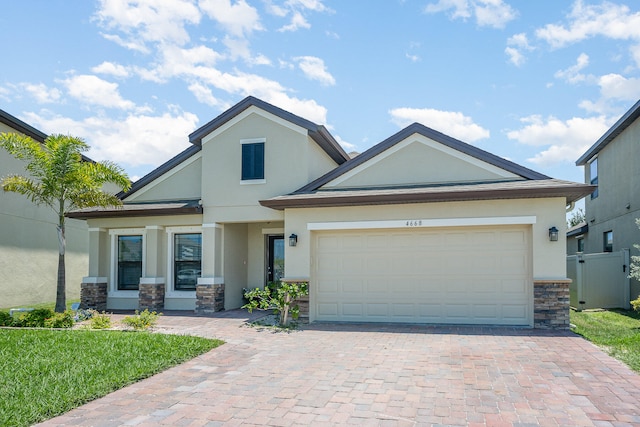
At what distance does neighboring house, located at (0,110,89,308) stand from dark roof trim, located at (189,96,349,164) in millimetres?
6940

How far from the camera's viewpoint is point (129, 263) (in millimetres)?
15492

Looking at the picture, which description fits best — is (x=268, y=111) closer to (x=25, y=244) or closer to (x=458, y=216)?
(x=458, y=216)

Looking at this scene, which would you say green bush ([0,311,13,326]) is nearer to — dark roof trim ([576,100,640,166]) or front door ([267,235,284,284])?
front door ([267,235,284,284])

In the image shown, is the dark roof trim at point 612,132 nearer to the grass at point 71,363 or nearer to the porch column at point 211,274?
the porch column at point 211,274

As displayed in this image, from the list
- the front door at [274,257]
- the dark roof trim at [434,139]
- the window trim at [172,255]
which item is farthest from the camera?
the front door at [274,257]

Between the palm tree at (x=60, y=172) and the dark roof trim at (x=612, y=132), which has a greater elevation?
the dark roof trim at (x=612, y=132)

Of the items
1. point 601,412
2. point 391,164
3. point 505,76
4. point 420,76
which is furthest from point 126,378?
point 505,76

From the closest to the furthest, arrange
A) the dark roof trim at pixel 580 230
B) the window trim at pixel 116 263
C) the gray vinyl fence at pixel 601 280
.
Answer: the gray vinyl fence at pixel 601 280, the window trim at pixel 116 263, the dark roof trim at pixel 580 230

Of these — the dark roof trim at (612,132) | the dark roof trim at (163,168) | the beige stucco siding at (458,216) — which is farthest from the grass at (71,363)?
the dark roof trim at (612,132)

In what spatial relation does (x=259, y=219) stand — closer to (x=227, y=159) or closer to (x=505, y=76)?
(x=227, y=159)

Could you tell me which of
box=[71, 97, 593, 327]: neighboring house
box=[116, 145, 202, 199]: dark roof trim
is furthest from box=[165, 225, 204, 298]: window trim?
box=[116, 145, 202, 199]: dark roof trim

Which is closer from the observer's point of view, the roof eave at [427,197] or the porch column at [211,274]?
the roof eave at [427,197]

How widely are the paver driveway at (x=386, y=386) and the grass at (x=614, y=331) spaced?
0.92 ft

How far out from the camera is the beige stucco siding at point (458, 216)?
35.8 feet
